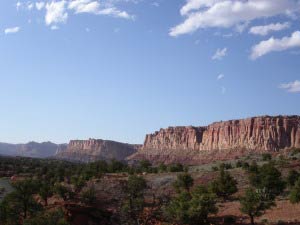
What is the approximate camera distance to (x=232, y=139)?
6850 inches

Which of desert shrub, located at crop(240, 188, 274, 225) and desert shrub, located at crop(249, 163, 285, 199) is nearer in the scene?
desert shrub, located at crop(240, 188, 274, 225)

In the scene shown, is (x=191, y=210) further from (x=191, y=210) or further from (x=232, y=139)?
(x=232, y=139)

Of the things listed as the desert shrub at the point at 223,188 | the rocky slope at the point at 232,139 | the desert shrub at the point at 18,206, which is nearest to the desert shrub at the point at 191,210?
the desert shrub at the point at 18,206

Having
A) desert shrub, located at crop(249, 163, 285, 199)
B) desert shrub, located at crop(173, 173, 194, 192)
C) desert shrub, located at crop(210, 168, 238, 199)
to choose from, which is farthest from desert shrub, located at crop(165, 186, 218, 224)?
desert shrub, located at crop(173, 173, 194, 192)

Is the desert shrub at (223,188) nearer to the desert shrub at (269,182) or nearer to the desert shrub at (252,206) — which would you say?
the desert shrub at (269,182)

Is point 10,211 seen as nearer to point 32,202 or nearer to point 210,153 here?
point 32,202

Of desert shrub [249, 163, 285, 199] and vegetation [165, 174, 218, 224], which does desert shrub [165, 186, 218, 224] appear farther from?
desert shrub [249, 163, 285, 199]

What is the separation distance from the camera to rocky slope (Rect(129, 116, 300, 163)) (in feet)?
514

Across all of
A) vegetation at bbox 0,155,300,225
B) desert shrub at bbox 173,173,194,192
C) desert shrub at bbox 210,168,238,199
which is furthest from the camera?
desert shrub at bbox 173,173,194,192

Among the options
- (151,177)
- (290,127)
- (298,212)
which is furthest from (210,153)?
(298,212)

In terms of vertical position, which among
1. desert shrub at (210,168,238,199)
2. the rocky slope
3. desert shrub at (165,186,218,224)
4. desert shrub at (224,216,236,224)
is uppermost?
the rocky slope

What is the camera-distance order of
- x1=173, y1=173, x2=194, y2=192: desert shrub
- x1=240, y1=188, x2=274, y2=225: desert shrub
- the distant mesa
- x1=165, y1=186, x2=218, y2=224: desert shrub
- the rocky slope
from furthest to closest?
the rocky slope, the distant mesa, x1=173, y1=173, x2=194, y2=192: desert shrub, x1=240, y1=188, x2=274, y2=225: desert shrub, x1=165, y1=186, x2=218, y2=224: desert shrub

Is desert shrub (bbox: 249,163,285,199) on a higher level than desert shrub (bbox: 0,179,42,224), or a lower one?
higher

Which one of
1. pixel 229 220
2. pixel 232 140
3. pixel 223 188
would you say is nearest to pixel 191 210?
pixel 229 220
